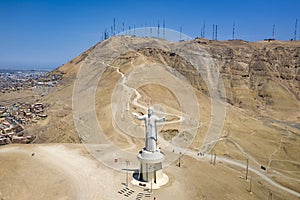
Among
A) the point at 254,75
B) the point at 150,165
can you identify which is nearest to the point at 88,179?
the point at 150,165

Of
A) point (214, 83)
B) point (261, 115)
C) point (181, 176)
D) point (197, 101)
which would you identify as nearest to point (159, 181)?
point (181, 176)

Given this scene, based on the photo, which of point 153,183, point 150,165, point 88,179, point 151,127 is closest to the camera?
point 151,127

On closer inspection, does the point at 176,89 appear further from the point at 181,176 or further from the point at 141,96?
the point at 181,176

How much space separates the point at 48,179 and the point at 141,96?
3261 cm

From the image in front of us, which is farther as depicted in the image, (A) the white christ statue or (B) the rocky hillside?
(B) the rocky hillside

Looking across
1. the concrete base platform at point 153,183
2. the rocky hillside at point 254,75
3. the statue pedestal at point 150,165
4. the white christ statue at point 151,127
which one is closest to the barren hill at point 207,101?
the rocky hillside at point 254,75

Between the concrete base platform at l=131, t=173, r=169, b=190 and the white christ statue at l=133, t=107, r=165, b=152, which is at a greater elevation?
the white christ statue at l=133, t=107, r=165, b=152

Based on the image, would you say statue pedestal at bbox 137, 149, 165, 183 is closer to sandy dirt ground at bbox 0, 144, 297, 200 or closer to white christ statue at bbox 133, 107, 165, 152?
white christ statue at bbox 133, 107, 165, 152

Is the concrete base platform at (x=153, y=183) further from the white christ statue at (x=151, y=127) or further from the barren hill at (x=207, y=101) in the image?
the white christ statue at (x=151, y=127)

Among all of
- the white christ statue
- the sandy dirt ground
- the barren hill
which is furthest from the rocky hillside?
the white christ statue

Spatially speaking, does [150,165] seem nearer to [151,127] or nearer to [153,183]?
[153,183]

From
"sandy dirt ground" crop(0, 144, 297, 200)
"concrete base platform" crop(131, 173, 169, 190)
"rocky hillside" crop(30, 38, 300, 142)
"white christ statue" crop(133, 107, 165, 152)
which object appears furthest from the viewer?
"rocky hillside" crop(30, 38, 300, 142)

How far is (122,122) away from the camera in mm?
42156

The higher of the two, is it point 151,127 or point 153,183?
point 151,127
